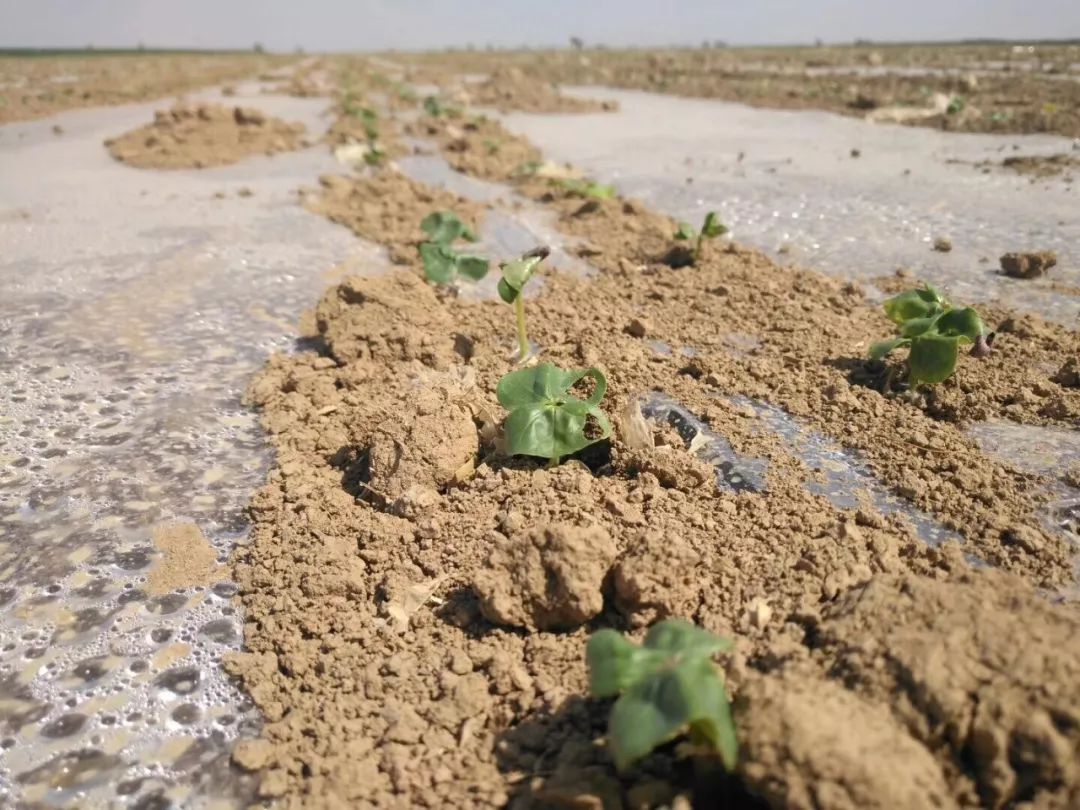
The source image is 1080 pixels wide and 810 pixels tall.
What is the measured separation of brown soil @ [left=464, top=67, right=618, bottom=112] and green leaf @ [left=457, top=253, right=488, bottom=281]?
732cm

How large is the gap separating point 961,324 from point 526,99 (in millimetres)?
9484

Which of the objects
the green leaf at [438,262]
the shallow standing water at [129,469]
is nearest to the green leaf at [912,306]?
the green leaf at [438,262]

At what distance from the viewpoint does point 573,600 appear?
55.1 inches

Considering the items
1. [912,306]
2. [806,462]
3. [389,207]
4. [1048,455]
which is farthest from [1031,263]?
[389,207]

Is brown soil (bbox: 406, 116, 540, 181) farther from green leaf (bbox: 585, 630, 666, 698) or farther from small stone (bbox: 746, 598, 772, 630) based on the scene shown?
green leaf (bbox: 585, 630, 666, 698)

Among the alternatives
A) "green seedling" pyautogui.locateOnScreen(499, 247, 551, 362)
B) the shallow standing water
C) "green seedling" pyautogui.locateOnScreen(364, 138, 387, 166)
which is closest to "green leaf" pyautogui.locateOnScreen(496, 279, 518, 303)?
"green seedling" pyautogui.locateOnScreen(499, 247, 551, 362)

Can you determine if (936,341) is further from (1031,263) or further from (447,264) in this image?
(447,264)

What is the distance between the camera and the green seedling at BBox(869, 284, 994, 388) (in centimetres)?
203

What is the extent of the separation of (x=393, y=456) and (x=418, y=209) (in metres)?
2.72

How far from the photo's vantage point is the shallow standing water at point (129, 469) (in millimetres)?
1324

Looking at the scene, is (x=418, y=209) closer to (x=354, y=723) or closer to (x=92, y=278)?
(x=92, y=278)

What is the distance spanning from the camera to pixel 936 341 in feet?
6.68

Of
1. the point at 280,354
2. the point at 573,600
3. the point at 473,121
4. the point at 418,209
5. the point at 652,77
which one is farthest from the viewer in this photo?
the point at 652,77

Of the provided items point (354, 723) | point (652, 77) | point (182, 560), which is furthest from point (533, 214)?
point (652, 77)
